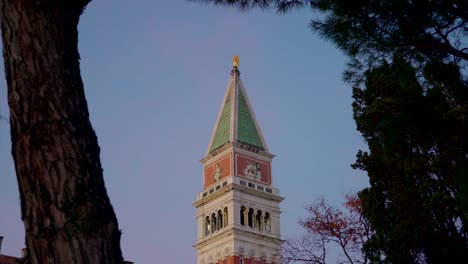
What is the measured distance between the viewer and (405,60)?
8609 millimetres

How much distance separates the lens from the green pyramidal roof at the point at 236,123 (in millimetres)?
50594

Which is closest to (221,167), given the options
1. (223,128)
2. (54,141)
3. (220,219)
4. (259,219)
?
(223,128)

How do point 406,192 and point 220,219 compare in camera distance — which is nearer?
point 406,192

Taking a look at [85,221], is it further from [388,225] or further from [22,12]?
[388,225]

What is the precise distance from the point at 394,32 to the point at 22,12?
5330 mm

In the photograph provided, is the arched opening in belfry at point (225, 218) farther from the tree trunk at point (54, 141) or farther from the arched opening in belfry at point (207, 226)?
the tree trunk at point (54, 141)

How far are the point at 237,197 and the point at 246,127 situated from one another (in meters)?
6.65

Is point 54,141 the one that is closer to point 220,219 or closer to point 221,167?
point 220,219

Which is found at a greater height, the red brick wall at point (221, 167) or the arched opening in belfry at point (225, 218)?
the red brick wall at point (221, 167)

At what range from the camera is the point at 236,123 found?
5053 cm

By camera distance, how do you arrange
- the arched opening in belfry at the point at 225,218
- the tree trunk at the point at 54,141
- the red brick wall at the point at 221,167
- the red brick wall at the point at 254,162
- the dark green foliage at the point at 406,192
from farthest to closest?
the red brick wall at the point at 221,167, the red brick wall at the point at 254,162, the arched opening in belfry at the point at 225,218, the dark green foliage at the point at 406,192, the tree trunk at the point at 54,141

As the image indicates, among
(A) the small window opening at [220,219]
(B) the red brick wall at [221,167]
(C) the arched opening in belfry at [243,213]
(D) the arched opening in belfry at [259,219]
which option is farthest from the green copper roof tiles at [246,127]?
(A) the small window opening at [220,219]

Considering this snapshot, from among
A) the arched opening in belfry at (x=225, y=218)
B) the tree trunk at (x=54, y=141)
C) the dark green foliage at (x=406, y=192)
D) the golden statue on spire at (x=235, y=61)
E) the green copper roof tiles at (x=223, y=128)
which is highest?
the golden statue on spire at (x=235, y=61)

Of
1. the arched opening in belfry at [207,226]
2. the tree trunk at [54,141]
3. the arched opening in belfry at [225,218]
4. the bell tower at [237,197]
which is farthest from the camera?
the arched opening in belfry at [207,226]
